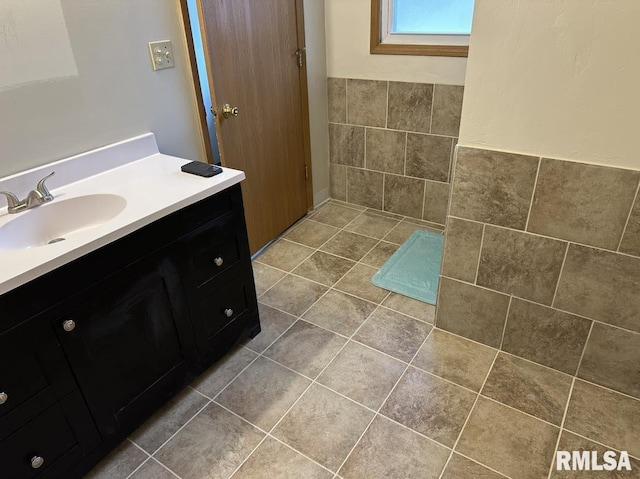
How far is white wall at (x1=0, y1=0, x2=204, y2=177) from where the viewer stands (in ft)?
4.91

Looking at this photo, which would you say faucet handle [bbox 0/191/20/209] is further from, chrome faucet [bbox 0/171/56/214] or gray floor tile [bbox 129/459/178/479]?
gray floor tile [bbox 129/459/178/479]

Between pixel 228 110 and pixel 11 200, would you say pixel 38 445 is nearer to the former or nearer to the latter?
pixel 11 200

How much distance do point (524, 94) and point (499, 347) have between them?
1.05 m

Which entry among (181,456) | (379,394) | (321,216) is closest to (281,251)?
(321,216)

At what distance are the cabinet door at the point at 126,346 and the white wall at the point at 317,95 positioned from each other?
1675 millimetres

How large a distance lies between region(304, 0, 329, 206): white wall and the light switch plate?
1.00m

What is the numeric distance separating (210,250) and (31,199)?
605 millimetres

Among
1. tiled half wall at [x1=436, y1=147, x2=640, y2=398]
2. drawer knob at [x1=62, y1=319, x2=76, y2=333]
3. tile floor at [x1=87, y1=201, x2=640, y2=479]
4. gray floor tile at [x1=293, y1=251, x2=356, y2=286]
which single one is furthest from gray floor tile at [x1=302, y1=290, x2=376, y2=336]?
drawer knob at [x1=62, y1=319, x2=76, y2=333]

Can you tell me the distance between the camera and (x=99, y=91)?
1682 millimetres

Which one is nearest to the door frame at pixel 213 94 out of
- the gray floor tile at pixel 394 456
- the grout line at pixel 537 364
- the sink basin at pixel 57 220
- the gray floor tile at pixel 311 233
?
the gray floor tile at pixel 311 233

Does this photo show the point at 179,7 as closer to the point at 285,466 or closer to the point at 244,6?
the point at 244,6

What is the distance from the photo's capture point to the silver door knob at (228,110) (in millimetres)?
2139

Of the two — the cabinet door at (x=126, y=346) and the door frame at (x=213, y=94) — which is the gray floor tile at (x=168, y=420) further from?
the door frame at (x=213, y=94)

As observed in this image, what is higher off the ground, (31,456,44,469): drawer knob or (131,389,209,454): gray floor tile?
(31,456,44,469): drawer knob
